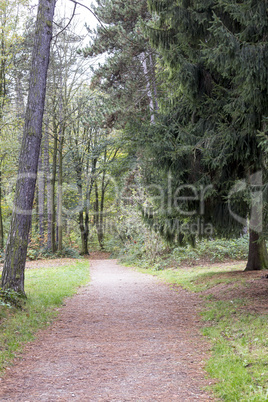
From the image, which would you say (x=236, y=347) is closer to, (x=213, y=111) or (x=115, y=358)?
(x=115, y=358)

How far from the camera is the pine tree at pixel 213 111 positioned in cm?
555

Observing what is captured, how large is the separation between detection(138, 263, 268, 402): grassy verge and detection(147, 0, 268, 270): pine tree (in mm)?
1374

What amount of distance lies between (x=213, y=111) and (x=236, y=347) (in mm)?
4679

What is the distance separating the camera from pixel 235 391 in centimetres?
317

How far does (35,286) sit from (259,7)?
801 cm

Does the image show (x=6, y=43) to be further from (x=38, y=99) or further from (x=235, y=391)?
(x=235, y=391)

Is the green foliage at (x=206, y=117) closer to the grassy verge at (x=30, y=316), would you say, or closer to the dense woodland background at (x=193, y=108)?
the dense woodland background at (x=193, y=108)

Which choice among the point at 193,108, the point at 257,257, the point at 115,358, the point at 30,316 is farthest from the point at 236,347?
the point at 257,257

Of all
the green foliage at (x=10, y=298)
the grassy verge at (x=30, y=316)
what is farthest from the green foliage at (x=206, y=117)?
the green foliage at (x=10, y=298)

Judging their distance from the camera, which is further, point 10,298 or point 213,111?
point 213,111

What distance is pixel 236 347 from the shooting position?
14.3 ft

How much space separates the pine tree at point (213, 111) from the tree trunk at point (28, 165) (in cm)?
233

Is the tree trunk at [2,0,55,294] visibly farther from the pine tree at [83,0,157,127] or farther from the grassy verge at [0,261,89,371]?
the pine tree at [83,0,157,127]

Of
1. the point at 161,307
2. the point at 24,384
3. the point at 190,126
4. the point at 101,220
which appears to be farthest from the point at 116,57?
the point at 101,220
